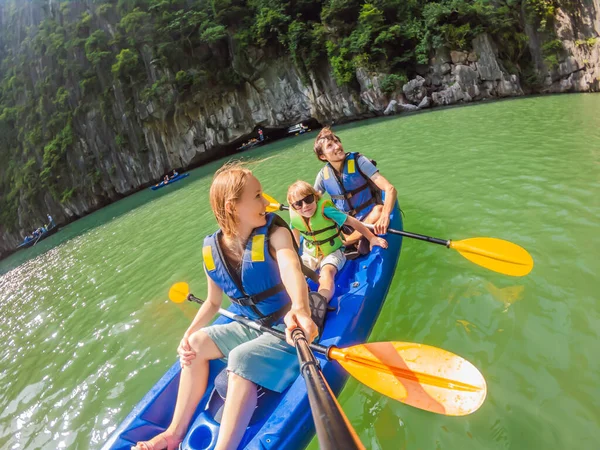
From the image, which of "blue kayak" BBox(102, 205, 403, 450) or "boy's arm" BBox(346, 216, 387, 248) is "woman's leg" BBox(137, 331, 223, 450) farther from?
"boy's arm" BBox(346, 216, 387, 248)

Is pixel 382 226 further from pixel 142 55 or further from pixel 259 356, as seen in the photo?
pixel 142 55

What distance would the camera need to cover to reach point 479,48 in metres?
15.1

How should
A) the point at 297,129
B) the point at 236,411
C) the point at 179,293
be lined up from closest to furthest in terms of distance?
the point at 236,411
the point at 179,293
the point at 297,129

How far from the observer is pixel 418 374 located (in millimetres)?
2018

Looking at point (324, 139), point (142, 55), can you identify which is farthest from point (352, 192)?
point (142, 55)

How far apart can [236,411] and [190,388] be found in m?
0.40

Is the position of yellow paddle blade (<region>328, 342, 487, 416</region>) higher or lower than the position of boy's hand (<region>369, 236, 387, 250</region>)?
lower

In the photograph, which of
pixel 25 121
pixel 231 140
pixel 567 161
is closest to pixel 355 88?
pixel 231 140

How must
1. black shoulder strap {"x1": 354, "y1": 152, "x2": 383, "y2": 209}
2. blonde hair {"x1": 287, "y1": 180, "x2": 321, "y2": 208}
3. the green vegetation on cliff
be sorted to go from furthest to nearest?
the green vegetation on cliff
black shoulder strap {"x1": 354, "y1": 152, "x2": 383, "y2": 209}
blonde hair {"x1": 287, "y1": 180, "x2": 321, "y2": 208}

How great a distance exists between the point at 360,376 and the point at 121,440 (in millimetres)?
1512

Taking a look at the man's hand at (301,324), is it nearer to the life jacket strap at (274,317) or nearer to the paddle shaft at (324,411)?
the paddle shaft at (324,411)

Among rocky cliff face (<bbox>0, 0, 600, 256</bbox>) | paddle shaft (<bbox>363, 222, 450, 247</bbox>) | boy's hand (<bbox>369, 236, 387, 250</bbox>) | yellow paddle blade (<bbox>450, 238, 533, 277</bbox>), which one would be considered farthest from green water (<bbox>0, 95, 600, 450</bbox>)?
rocky cliff face (<bbox>0, 0, 600, 256</bbox>)

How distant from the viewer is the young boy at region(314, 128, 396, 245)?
3.66 metres

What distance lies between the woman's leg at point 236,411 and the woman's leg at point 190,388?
11.8 inches
